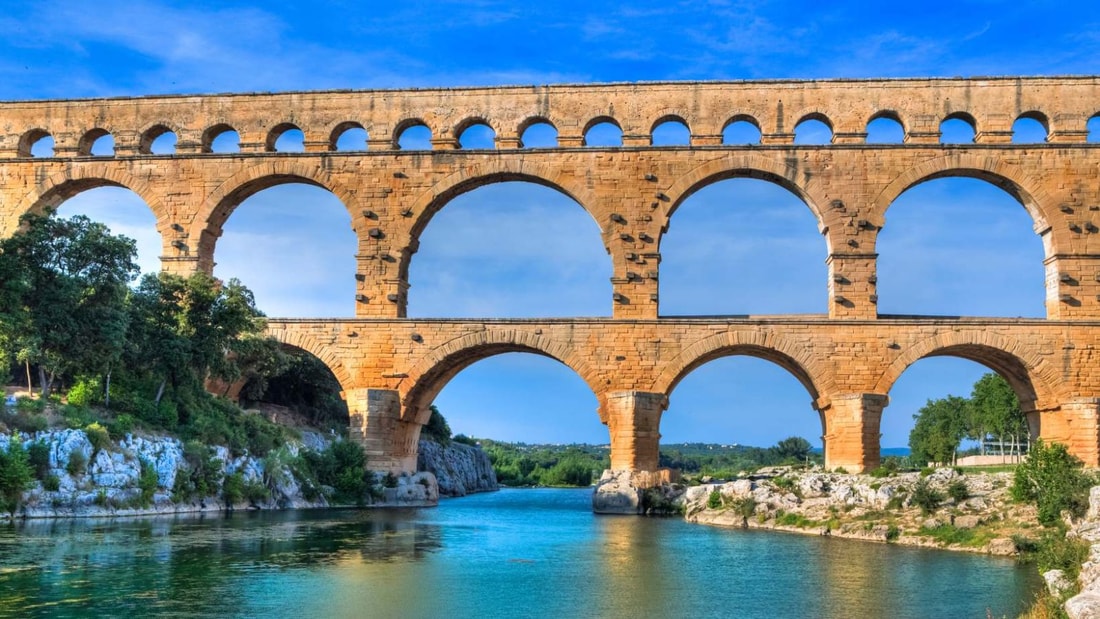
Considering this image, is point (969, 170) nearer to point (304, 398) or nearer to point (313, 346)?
point (313, 346)

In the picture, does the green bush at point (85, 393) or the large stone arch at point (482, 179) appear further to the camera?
the large stone arch at point (482, 179)

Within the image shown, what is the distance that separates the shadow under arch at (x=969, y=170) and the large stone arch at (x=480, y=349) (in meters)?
9.18

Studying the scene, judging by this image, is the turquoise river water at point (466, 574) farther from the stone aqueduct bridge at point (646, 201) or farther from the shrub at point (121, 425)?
the stone aqueduct bridge at point (646, 201)

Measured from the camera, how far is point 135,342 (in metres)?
25.2

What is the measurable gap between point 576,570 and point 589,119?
56.9 feet

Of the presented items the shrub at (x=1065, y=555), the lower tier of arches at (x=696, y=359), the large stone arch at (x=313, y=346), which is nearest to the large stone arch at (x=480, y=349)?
the lower tier of arches at (x=696, y=359)

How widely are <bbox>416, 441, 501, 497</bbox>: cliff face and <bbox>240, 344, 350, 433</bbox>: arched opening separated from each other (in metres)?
4.26

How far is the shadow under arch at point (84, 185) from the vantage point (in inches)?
1221

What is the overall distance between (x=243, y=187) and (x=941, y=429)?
4488 centimetres

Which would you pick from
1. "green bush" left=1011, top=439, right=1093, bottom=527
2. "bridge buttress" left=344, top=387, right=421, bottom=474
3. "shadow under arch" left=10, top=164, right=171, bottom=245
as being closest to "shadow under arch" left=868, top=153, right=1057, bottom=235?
"green bush" left=1011, top=439, right=1093, bottom=527

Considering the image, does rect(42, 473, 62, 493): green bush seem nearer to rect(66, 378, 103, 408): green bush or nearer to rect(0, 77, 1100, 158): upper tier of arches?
rect(66, 378, 103, 408): green bush

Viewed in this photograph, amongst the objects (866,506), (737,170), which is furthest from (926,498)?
(737,170)

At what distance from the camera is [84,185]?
105 ft

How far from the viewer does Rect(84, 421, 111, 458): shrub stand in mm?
21875
